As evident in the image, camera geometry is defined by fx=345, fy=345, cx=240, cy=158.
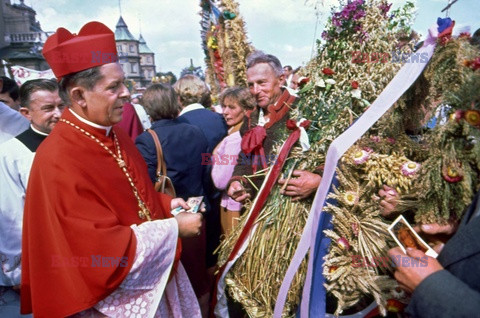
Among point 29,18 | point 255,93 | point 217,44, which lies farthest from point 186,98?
point 29,18

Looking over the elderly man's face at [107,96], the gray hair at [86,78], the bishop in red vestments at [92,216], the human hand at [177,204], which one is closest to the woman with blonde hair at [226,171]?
the human hand at [177,204]

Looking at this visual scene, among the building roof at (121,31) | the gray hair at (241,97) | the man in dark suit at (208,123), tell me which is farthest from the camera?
the building roof at (121,31)

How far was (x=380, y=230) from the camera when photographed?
2012 millimetres

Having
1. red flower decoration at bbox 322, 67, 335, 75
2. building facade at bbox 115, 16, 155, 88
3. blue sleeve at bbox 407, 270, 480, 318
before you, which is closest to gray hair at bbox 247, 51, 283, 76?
red flower decoration at bbox 322, 67, 335, 75

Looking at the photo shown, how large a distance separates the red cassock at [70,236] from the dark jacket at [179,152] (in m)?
1.39

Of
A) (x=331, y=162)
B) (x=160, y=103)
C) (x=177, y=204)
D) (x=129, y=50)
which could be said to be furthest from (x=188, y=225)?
(x=129, y=50)

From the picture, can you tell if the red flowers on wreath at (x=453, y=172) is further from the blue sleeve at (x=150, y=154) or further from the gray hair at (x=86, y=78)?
the blue sleeve at (x=150, y=154)

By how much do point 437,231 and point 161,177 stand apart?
2.16 metres

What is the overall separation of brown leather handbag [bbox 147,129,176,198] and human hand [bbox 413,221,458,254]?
190 centimetres

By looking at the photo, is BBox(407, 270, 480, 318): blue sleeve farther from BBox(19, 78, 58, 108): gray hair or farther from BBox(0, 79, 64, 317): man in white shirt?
BBox(19, 78, 58, 108): gray hair

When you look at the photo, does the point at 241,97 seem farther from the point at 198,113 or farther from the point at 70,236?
the point at 70,236

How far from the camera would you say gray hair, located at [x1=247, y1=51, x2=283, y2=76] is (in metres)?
3.02

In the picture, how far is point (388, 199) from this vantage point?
6.43ft

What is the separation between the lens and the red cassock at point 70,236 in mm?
1662
